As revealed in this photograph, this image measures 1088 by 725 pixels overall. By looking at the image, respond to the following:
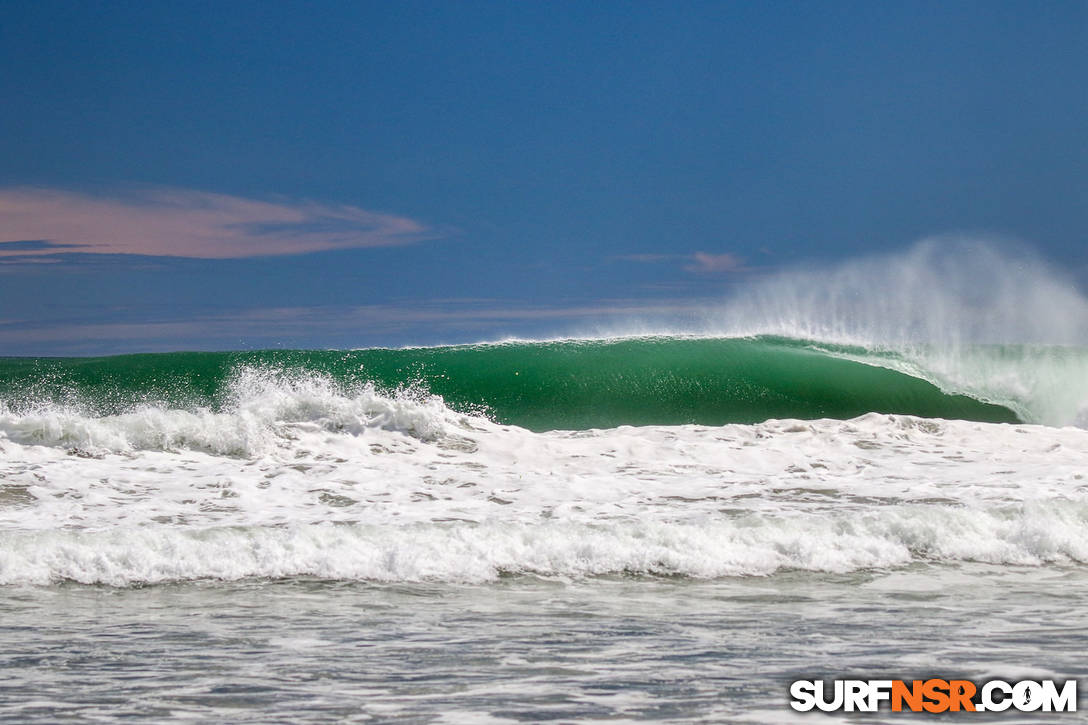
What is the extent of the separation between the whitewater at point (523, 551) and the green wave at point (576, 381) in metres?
0.10

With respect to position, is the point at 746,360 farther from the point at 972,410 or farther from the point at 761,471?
the point at 761,471

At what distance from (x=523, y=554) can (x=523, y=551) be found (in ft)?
0.09

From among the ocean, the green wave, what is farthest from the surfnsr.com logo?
the green wave

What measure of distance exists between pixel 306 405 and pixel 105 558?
3759 mm

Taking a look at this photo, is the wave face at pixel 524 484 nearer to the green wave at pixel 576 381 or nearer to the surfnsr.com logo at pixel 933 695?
the green wave at pixel 576 381

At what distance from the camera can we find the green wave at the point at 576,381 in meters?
13.4

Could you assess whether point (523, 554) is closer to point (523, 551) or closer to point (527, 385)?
point (523, 551)

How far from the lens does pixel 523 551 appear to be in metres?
6.88

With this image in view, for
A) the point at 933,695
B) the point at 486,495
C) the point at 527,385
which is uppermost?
the point at 527,385

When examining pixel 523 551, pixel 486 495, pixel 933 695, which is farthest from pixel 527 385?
pixel 933 695

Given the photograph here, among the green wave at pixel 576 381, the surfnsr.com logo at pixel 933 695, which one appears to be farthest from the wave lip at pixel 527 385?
the surfnsr.com logo at pixel 933 695

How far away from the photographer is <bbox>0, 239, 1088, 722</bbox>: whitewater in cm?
403

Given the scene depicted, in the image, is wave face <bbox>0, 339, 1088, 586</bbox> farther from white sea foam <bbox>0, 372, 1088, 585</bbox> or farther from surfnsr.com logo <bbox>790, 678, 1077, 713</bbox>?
surfnsr.com logo <bbox>790, 678, 1077, 713</bbox>

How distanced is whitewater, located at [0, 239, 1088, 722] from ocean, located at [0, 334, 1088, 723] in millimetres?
27
